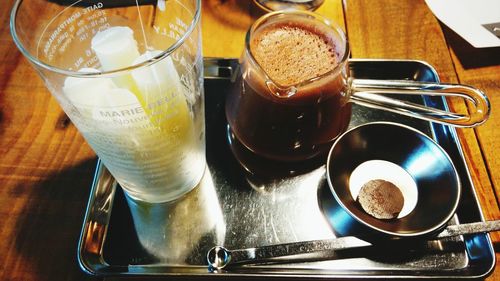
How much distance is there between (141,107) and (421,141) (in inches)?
14.1

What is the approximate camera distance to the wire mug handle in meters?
0.47

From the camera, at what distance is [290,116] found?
0.46m

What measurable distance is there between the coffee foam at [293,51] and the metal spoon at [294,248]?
0.19m

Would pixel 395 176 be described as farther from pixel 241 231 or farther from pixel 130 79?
pixel 130 79

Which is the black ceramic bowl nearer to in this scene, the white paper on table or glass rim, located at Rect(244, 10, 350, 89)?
glass rim, located at Rect(244, 10, 350, 89)

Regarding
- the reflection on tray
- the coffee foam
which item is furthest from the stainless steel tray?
the coffee foam

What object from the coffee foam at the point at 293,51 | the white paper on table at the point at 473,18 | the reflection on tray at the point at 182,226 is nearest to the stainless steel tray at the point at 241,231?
the reflection on tray at the point at 182,226

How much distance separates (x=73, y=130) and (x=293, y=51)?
1.17 feet

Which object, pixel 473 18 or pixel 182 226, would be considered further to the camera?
pixel 473 18

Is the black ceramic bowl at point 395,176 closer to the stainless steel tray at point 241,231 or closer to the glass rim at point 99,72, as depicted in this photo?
the stainless steel tray at point 241,231

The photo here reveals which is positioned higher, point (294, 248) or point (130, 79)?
point (130, 79)

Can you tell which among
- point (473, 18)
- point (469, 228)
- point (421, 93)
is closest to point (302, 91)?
point (421, 93)

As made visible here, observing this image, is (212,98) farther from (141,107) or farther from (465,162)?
(465,162)

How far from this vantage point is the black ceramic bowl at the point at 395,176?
46cm
